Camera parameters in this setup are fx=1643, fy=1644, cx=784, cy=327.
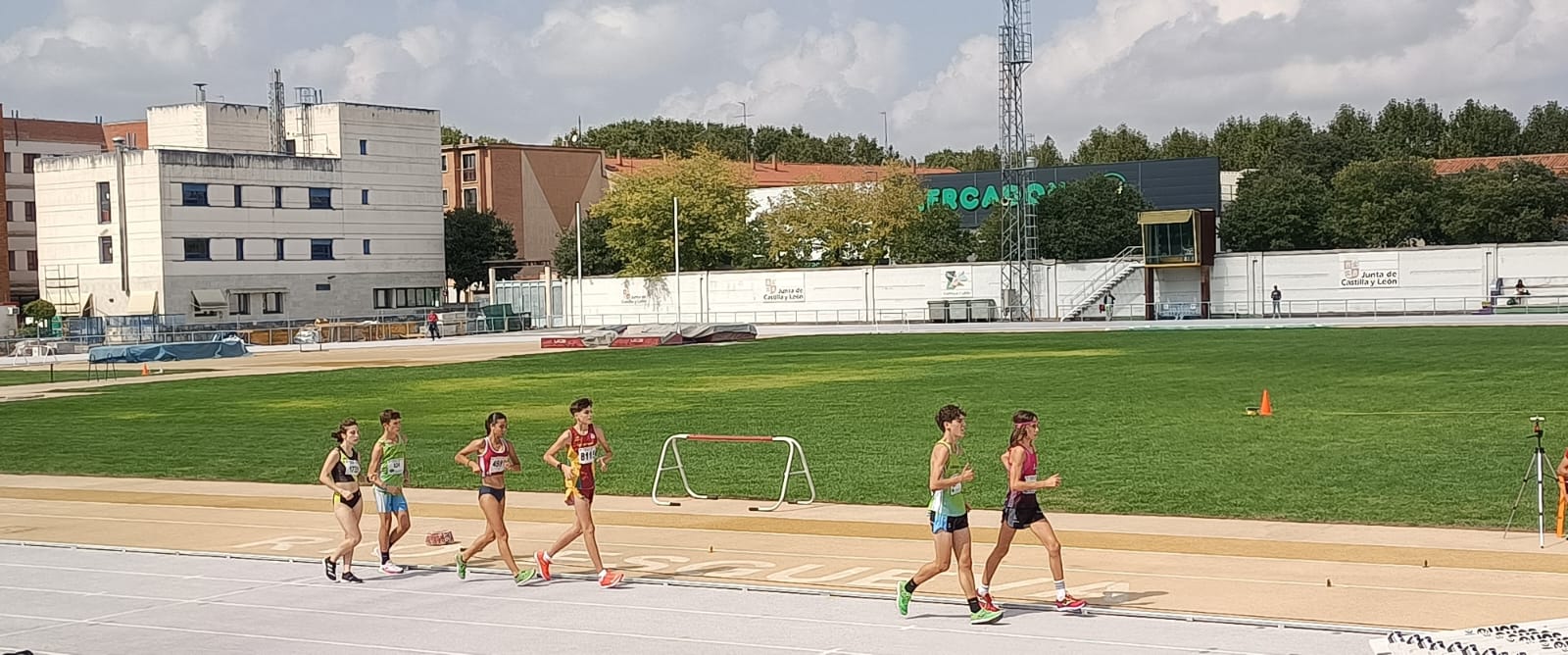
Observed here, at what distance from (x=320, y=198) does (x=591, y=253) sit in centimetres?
2257

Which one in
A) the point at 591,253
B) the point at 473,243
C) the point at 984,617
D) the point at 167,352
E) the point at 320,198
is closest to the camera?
the point at 984,617

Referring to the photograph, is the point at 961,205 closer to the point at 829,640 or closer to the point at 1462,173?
the point at 1462,173

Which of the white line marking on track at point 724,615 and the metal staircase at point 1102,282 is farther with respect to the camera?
the metal staircase at point 1102,282

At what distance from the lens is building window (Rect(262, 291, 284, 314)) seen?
103300mm

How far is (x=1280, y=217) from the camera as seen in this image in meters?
109

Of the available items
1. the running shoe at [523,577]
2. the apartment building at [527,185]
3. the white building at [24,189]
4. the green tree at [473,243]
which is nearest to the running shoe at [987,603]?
the running shoe at [523,577]

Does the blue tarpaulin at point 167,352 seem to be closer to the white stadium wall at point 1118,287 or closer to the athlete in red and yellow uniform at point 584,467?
the white stadium wall at point 1118,287

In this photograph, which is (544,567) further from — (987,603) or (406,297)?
(406,297)

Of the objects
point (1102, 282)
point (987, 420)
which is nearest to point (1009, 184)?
point (1102, 282)

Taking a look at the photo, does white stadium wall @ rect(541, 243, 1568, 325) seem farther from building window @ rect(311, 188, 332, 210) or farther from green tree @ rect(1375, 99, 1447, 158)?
green tree @ rect(1375, 99, 1447, 158)

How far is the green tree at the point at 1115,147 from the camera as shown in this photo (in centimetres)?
17450

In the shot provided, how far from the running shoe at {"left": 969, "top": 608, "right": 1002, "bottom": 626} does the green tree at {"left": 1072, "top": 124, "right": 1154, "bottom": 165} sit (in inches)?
6372

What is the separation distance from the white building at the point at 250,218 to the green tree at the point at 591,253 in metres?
11.7

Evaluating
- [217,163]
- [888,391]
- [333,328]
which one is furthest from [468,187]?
[888,391]
